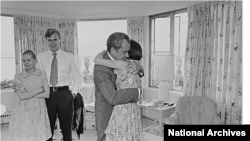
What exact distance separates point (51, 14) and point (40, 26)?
0.35 m

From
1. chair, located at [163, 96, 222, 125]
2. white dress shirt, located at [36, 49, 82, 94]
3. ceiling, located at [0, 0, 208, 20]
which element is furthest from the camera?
ceiling, located at [0, 0, 208, 20]

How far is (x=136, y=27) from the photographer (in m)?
4.39

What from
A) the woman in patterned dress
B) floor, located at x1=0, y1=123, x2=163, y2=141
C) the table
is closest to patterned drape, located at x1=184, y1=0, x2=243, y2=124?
the table

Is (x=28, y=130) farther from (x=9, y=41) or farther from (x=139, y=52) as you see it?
(x=9, y=41)

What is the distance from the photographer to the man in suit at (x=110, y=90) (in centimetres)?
100

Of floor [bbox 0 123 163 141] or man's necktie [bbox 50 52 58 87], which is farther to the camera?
floor [bbox 0 123 163 141]

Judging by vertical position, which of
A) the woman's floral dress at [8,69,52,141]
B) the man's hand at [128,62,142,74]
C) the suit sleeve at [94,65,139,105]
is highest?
the man's hand at [128,62,142,74]

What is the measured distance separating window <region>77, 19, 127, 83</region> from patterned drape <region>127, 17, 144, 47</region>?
14 cm

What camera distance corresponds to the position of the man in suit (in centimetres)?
100

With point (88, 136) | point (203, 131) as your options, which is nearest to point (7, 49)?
point (88, 136)

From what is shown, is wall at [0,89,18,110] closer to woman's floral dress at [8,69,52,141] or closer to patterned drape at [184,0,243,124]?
woman's floral dress at [8,69,52,141]

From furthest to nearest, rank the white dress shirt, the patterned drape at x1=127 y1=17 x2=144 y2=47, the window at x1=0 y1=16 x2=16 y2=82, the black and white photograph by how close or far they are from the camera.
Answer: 1. the patterned drape at x1=127 y1=17 x2=144 y2=47
2. the window at x1=0 y1=16 x2=16 y2=82
3. the white dress shirt
4. the black and white photograph

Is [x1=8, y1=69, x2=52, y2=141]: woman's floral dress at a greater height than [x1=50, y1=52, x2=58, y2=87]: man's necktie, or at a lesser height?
lesser

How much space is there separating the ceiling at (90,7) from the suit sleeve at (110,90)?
2.61 metres
